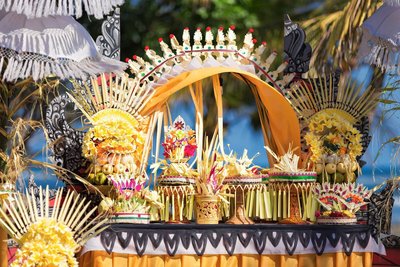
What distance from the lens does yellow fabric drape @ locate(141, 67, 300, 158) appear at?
8398 millimetres

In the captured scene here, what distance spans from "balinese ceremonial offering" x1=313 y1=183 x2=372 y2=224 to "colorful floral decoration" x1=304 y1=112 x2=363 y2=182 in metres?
0.26

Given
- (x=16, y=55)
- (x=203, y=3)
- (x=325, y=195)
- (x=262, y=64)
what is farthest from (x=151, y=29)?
(x=16, y=55)

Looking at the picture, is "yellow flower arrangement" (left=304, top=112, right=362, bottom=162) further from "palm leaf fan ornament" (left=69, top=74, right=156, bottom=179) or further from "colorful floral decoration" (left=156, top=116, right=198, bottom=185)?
"palm leaf fan ornament" (left=69, top=74, right=156, bottom=179)

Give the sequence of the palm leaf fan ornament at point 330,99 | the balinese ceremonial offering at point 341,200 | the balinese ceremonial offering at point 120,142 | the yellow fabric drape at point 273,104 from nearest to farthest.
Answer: the balinese ceremonial offering at point 120,142, the balinese ceremonial offering at point 341,200, the yellow fabric drape at point 273,104, the palm leaf fan ornament at point 330,99

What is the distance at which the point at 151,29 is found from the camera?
14.2 m

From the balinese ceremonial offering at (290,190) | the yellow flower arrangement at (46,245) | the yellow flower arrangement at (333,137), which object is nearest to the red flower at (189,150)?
the balinese ceremonial offering at (290,190)

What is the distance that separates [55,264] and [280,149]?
9.00 feet

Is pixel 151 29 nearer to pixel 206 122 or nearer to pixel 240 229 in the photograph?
pixel 206 122

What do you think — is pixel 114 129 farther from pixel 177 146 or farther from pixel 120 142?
pixel 177 146

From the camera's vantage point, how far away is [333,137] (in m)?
8.36

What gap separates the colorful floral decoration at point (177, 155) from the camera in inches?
315

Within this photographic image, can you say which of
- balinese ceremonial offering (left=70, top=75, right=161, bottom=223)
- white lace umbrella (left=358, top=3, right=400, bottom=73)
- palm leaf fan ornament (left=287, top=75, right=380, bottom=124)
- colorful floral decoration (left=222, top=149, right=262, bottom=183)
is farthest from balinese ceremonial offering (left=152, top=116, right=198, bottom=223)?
white lace umbrella (left=358, top=3, right=400, bottom=73)

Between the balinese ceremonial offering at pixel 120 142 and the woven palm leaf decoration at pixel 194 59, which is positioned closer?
the balinese ceremonial offering at pixel 120 142

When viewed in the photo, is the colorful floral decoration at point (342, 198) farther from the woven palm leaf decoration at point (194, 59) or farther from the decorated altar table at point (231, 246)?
the woven palm leaf decoration at point (194, 59)
